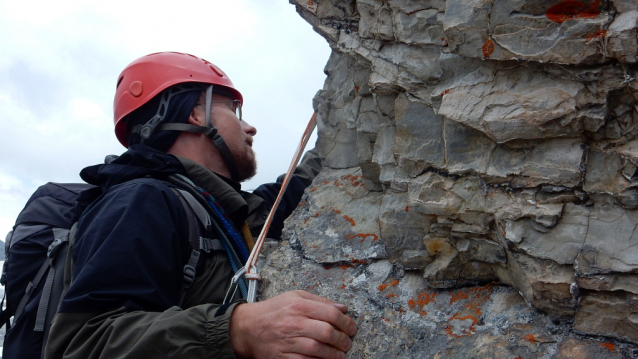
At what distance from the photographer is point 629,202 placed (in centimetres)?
190

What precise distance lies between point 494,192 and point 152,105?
9.92 ft

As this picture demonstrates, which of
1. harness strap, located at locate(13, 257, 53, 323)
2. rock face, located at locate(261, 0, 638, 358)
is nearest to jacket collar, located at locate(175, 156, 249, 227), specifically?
rock face, located at locate(261, 0, 638, 358)

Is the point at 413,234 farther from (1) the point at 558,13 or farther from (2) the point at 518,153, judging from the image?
(1) the point at 558,13

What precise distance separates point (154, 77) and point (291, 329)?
9.28 ft

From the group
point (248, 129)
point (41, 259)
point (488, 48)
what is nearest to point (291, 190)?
point (248, 129)

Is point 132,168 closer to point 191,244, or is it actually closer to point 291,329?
point 191,244

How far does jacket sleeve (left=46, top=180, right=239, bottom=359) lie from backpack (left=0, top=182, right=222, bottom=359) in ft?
0.76

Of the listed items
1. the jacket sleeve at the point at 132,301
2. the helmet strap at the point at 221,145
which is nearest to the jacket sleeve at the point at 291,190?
the helmet strap at the point at 221,145

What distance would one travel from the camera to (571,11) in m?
1.94

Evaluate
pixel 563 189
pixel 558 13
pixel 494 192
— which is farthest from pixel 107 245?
pixel 558 13

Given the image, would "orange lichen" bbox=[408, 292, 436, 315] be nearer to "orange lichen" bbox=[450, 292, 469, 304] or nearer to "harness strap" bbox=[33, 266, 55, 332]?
"orange lichen" bbox=[450, 292, 469, 304]

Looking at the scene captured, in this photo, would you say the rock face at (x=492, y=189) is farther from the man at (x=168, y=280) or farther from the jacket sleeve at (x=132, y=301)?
the jacket sleeve at (x=132, y=301)

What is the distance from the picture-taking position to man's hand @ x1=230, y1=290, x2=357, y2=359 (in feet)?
7.07

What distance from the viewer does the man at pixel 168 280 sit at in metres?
2.23
